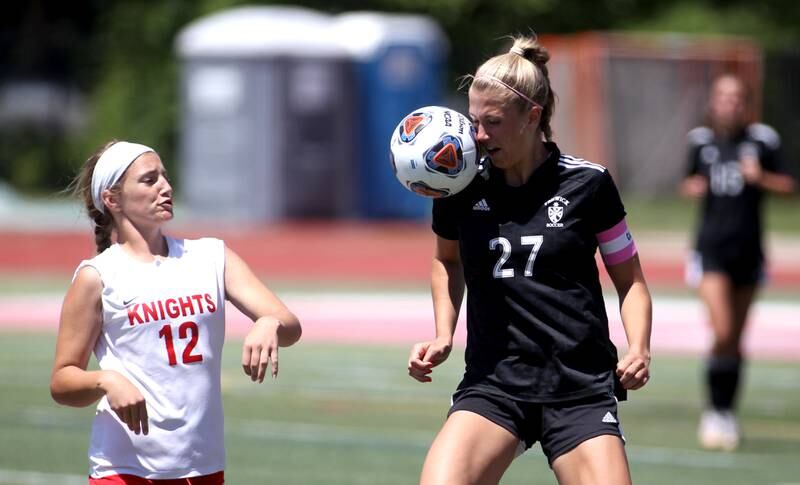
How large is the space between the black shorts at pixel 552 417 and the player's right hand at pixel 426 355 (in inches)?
6.9

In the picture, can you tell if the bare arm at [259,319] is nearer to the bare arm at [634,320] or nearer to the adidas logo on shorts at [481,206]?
the adidas logo on shorts at [481,206]

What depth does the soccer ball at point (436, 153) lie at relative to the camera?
561cm

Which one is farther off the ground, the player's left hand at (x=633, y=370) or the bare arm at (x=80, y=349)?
the bare arm at (x=80, y=349)

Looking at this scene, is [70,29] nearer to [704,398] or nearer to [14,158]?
[14,158]

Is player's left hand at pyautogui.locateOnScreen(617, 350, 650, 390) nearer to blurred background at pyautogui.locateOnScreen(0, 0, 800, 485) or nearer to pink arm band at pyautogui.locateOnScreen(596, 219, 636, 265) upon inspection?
pink arm band at pyautogui.locateOnScreen(596, 219, 636, 265)

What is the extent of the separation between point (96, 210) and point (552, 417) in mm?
1726

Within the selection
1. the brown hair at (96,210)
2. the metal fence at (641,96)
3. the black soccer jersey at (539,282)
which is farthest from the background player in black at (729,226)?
the metal fence at (641,96)

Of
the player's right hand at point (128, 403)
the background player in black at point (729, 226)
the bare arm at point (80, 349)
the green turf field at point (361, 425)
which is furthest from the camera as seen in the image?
the background player in black at point (729, 226)

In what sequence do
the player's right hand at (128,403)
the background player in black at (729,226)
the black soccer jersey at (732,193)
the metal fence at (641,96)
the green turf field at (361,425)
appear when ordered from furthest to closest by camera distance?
the metal fence at (641,96) < the black soccer jersey at (732,193) < the background player in black at (729,226) < the green turf field at (361,425) < the player's right hand at (128,403)

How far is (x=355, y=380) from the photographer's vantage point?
1439 cm

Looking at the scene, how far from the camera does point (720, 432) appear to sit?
1086 cm

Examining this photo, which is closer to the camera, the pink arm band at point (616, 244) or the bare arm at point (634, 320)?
the bare arm at point (634, 320)

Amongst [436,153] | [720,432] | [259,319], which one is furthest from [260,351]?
[720,432]

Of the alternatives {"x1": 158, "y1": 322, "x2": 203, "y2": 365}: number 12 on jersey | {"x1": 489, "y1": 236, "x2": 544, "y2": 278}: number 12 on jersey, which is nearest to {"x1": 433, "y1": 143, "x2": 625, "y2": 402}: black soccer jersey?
{"x1": 489, "y1": 236, "x2": 544, "y2": 278}: number 12 on jersey
